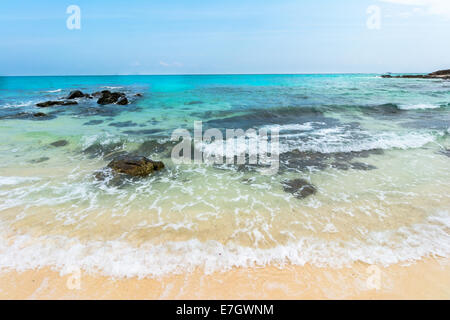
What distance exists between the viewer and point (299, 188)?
678 centimetres

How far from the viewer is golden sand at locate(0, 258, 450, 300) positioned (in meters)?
3.42

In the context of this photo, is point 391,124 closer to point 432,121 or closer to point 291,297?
point 432,121

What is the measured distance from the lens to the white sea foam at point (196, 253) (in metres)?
3.95

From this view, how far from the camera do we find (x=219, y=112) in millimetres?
19578

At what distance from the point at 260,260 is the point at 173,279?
1.54m

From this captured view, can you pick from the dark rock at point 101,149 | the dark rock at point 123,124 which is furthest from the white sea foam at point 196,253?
the dark rock at point 123,124

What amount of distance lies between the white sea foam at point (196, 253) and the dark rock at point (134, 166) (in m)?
3.29

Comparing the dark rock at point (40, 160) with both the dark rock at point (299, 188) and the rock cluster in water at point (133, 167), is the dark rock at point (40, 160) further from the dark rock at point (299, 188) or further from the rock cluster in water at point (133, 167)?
the dark rock at point (299, 188)

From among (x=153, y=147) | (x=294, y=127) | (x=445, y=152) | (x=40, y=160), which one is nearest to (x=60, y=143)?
(x=40, y=160)

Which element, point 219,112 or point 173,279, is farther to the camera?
point 219,112

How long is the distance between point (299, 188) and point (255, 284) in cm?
380

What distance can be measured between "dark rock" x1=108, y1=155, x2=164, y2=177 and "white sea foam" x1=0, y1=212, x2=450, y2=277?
3.29 m
